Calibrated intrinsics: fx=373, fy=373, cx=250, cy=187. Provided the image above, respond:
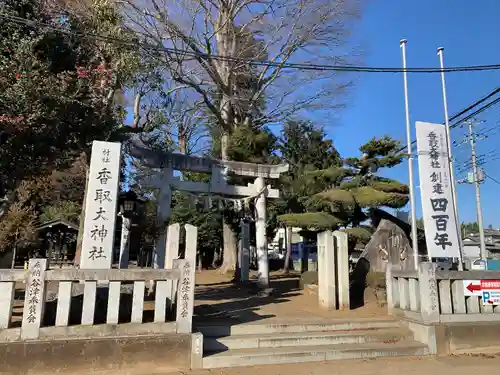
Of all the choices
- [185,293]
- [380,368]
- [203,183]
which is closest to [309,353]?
[380,368]

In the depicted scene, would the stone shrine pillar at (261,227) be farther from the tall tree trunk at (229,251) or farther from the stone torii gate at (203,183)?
the tall tree trunk at (229,251)

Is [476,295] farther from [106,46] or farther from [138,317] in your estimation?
[106,46]

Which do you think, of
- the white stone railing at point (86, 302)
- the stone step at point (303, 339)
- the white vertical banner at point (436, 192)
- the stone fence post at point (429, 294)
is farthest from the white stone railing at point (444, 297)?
the white stone railing at point (86, 302)

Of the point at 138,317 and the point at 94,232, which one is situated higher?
the point at 94,232

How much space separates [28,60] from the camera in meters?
7.03

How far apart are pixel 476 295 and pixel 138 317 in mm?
6537

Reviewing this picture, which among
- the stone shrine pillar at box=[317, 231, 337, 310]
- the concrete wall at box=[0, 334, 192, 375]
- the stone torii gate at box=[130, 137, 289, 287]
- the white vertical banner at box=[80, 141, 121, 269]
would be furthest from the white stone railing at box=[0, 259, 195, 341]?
the stone torii gate at box=[130, 137, 289, 287]

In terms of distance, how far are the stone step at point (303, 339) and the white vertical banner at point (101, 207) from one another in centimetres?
239

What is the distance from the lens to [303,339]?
6598mm

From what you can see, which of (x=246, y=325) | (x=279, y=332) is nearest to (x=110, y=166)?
(x=246, y=325)

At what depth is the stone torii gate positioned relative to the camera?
11.7 meters

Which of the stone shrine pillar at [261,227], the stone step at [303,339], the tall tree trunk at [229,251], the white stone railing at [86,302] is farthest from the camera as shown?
the tall tree trunk at [229,251]

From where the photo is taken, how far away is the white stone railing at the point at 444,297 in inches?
282

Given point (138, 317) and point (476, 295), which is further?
point (476, 295)
